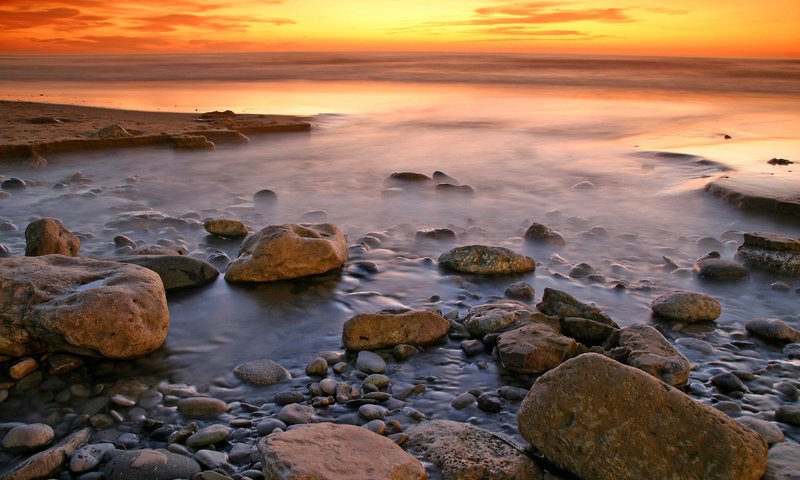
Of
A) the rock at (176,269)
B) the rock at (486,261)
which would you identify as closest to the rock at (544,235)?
the rock at (486,261)

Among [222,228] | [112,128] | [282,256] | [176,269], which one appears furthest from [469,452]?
[112,128]

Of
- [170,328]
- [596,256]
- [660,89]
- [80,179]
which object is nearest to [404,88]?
[660,89]

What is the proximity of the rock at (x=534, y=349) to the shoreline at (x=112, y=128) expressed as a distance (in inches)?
299

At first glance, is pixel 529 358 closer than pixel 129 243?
Yes

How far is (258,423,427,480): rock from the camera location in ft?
7.34

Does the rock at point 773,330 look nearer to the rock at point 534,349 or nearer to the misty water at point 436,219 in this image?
the misty water at point 436,219

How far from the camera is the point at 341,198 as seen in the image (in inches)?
302

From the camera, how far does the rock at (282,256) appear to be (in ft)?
14.9

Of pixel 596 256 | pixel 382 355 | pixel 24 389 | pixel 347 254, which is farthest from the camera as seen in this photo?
pixel 596 256

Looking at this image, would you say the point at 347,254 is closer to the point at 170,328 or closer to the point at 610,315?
the point at 170,328

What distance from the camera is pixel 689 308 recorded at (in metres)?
4.03

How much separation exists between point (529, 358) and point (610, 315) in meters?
1.12

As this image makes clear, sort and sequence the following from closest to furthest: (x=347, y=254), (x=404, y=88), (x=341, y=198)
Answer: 1. (x=347, y=254)
2. (x=341, y=198)
3. (x=404, y=88)

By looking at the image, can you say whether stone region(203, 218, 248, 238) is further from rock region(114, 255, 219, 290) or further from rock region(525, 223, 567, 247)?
rock region(525, 223, 567, 247)
